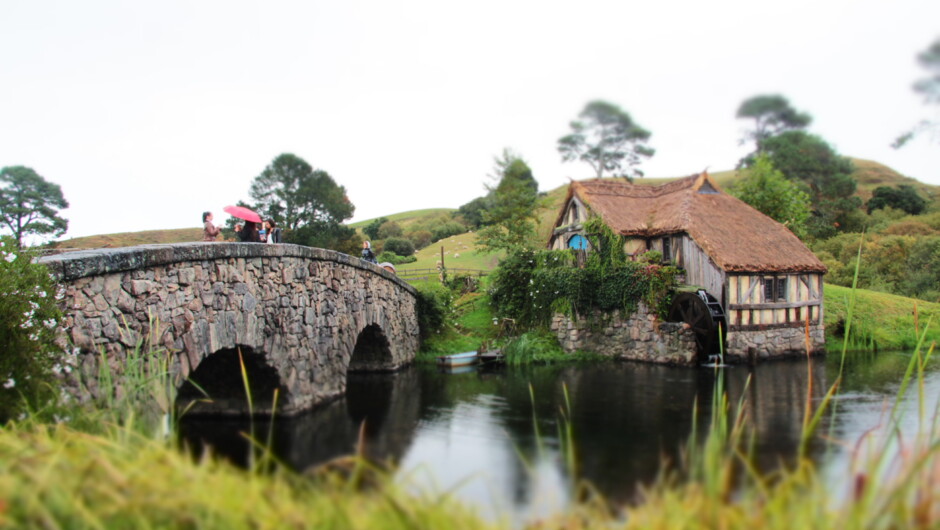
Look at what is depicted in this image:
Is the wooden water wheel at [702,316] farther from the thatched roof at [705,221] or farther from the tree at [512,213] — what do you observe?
the tree at [512,213]

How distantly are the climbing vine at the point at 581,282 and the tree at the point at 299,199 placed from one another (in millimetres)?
17868

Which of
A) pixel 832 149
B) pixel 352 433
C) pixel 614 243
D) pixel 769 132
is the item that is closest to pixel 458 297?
pixel 614 243

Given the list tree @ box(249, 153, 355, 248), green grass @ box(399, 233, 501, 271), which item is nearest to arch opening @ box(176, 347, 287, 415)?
green grass @ box(399, 233, 501, 271)

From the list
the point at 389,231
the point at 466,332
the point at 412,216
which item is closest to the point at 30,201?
the point at 466,332

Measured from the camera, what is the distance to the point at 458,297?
25.7 m

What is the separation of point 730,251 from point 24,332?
18118 mm

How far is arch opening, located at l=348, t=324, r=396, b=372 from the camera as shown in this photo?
1745 centimetres

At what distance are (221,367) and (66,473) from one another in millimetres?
8444

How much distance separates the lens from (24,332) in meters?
5.36

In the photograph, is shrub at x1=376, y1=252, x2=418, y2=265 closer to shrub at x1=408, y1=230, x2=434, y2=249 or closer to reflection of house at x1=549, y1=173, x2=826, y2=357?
shrub at x1=408, y1=230, x2=434, y2=249

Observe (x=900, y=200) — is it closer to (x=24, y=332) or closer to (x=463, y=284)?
(x=463, y=284)

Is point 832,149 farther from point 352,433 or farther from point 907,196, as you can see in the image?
point 352,433

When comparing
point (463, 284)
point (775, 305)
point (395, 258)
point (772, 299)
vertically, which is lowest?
point (775, 305)

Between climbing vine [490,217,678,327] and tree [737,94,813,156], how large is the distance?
148 feet
